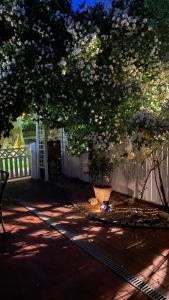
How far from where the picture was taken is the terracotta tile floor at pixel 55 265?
2572 mm

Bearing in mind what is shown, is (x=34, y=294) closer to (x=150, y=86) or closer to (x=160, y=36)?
(x=150, y=86)

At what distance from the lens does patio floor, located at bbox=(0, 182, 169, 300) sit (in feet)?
8.54

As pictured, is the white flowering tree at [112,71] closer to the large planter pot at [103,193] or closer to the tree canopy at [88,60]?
the tree canopy at [88,60]

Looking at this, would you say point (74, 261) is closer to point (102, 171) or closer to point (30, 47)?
point (102, 171)

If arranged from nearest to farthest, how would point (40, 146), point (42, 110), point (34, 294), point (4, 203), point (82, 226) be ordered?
point (34, 294), point (82, 226), point (42, 110), point (4, 203), point (40, 146)

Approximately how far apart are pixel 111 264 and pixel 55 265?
638 millimetres

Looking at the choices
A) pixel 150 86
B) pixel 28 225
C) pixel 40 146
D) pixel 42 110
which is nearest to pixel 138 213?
pixel 28 225

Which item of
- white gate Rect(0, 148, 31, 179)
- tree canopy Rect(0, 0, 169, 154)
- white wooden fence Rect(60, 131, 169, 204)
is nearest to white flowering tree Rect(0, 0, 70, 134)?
tree canopy Rect(0, 0, 169, 154)

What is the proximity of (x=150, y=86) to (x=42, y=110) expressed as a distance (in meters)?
2.01

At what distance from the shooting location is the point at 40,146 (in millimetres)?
7289

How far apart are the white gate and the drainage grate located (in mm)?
3142

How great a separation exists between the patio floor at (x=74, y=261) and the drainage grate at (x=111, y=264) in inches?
2.2

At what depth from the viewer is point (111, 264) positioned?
3035 millimetres

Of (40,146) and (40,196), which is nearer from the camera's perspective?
(40,196)
